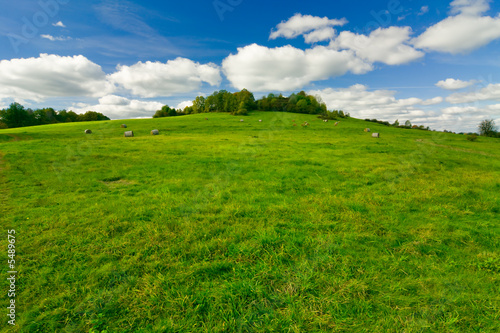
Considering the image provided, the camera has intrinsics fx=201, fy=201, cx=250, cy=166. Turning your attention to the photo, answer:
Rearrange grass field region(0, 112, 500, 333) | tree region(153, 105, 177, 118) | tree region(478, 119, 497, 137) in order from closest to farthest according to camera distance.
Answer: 1. grass field region(0, 112, 500, 333)
2. tree region(478, 119, 497, 137)
3. tree region(153, 105, 177, 118)

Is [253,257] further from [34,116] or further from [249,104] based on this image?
[34,116]

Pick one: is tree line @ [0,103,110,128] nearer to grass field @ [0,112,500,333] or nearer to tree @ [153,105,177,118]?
tree @ [153,105,177,118]

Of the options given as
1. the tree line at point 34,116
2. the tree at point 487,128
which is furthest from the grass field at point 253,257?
the tree line at point 34,116

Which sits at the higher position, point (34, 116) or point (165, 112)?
point (165, 112)

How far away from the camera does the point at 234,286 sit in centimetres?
384

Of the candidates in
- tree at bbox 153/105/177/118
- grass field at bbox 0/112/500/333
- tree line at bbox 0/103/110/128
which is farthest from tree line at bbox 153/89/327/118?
grass field at bbox 0/112/500/333

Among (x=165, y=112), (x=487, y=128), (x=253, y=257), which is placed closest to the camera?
(x=253, y=257)

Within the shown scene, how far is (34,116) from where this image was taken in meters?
89.4

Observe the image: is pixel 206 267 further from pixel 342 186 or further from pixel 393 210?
pixel 342 186

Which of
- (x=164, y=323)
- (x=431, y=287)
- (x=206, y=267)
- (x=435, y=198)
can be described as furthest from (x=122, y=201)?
(x=435, y=198)

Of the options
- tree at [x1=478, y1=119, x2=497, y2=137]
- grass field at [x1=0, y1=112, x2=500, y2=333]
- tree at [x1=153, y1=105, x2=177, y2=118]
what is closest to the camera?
grass field at [x1=0, y1=112, x2=500, y2=333]

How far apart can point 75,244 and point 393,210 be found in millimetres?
9601

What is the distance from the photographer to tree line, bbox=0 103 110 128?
78.1 m

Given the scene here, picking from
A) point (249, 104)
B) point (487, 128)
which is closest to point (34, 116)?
point (249, 104)
